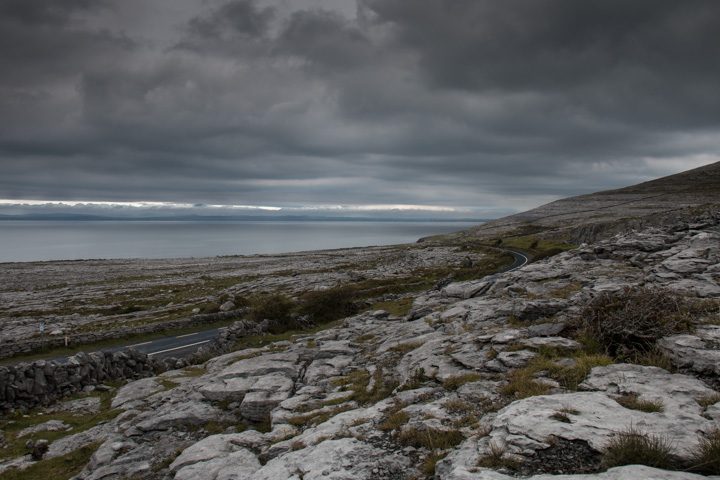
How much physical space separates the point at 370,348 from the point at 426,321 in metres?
4.73

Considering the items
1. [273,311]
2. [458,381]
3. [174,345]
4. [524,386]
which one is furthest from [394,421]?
[174,345]

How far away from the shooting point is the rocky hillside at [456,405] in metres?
8.03

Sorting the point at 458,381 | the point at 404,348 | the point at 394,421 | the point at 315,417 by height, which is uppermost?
the point at 458,381

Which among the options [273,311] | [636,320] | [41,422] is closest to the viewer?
[636,320]

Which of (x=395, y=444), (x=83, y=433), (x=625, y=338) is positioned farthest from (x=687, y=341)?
(x=83, y=433)

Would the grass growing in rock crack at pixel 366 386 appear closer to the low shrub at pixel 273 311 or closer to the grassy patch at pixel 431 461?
the grassy patch at pixel 431 461

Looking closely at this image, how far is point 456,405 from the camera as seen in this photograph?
1129cm

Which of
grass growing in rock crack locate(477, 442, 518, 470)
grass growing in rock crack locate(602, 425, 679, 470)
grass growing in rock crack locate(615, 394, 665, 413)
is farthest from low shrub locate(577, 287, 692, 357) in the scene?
grass growing in rock crack locate(477, 442, 518, 470)

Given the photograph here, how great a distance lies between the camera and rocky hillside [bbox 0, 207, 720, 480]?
8.03 m

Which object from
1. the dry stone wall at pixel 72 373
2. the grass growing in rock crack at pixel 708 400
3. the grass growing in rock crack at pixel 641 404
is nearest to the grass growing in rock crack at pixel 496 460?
the grass growing in rock crack at pixel 641 404

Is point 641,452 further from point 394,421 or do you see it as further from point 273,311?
point 273,311

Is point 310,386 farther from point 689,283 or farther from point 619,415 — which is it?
point 689,283

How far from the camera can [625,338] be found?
42.8ft

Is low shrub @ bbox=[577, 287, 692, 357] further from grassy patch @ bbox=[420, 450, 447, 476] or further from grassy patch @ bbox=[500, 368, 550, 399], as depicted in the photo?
grassy patch @ bbox=[420, 450, 447, 476]
